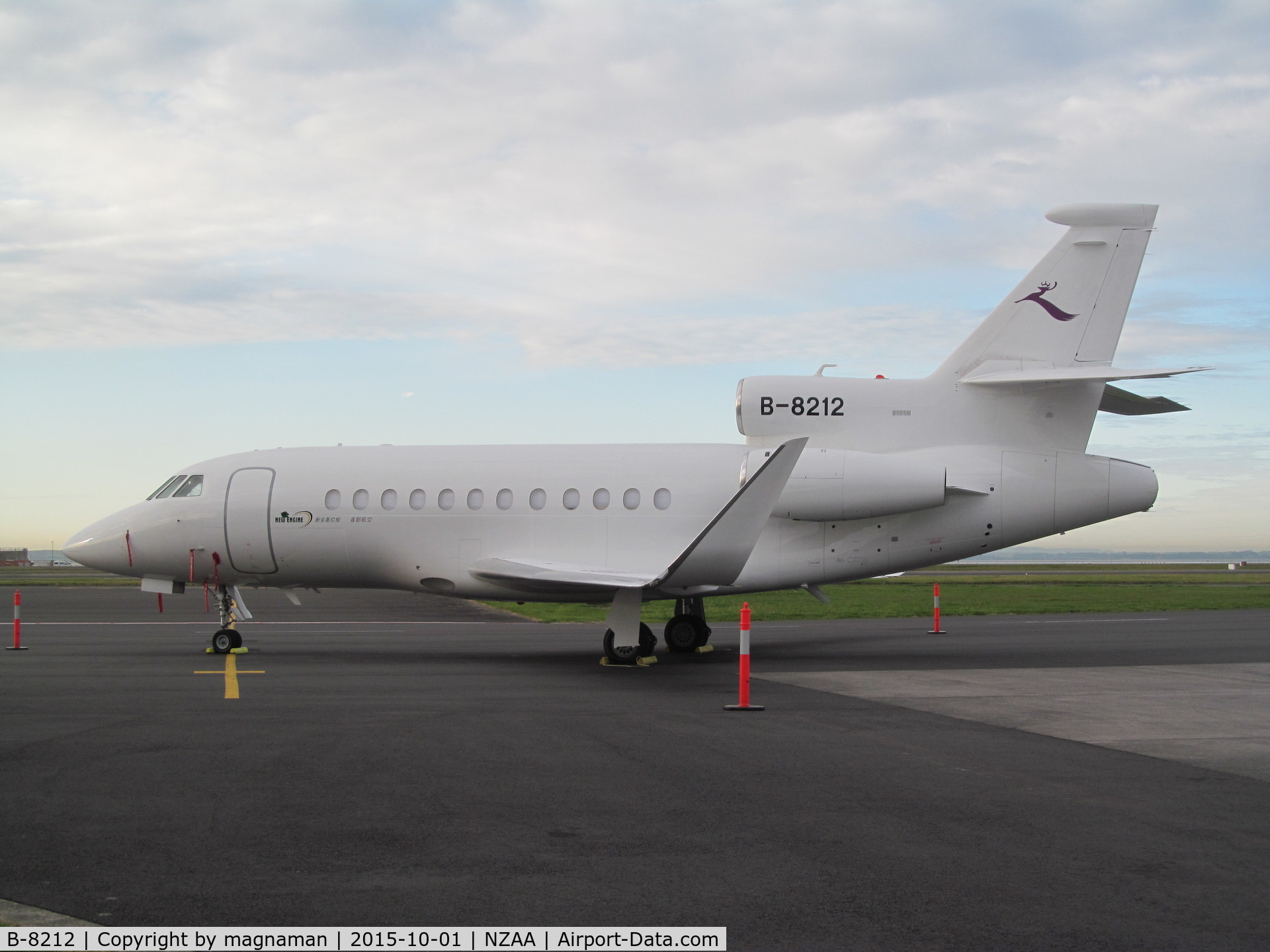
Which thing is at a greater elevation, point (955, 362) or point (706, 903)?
point (955, 362)

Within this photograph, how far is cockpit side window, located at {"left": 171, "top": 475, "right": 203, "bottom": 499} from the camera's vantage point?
62.4 feet

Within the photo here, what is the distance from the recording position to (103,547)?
18984mm

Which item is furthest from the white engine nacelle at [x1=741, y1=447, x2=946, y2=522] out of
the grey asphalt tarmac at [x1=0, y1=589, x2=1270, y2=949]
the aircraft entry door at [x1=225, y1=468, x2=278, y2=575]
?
the aircraft entry door at [x1=225, y1=468, x2=278, y2=575]

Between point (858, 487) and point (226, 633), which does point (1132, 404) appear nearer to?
point (858, 487)

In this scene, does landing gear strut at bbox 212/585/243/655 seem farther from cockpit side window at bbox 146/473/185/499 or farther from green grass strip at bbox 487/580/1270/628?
green grass strip at bbox 487/580/1270/628

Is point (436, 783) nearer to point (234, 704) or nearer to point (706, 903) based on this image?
point (706, 903)

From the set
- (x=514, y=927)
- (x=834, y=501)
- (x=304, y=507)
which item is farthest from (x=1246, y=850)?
(x=304, y=507)

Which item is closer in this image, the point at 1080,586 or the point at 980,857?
the point at 980,857

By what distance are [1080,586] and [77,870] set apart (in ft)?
155

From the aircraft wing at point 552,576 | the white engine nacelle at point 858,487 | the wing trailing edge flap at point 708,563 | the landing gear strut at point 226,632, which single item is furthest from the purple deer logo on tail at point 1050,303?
the landing gear strut at point 226,632

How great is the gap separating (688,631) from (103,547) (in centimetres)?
1078

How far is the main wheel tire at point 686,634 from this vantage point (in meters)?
18.0

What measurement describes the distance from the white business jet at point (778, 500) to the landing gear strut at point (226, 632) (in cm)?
5

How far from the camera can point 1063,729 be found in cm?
986
